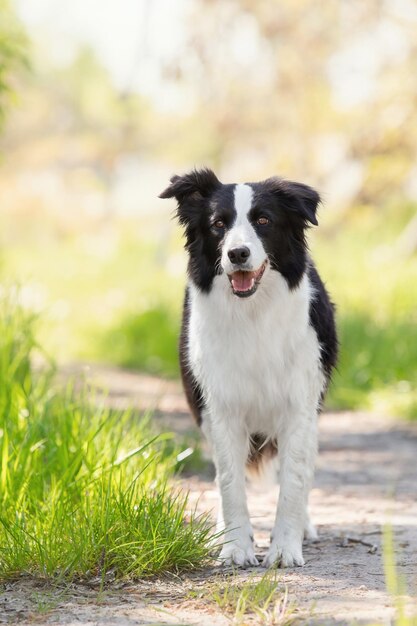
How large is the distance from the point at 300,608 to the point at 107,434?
5.93 ft

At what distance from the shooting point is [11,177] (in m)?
28.7

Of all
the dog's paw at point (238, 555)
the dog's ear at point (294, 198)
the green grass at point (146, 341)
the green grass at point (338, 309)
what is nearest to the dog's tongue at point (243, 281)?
the dog's ear at point (294, 198)

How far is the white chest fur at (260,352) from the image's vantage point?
399 centimetres

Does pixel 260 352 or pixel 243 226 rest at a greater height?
pixel 243 226

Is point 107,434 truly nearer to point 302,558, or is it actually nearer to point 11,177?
point 302,558

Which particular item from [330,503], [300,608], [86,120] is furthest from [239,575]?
[86,120]

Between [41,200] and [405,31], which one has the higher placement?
[41,200]

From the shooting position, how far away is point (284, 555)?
377cm

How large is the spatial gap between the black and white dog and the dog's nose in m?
0.17

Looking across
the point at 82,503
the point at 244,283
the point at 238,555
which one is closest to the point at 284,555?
the point at 238,555

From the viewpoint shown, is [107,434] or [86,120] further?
[86,120]

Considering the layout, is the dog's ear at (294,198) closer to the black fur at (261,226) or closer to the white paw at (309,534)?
the black fur at (261,226)

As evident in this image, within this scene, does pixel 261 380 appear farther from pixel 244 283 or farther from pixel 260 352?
pixel 244 283

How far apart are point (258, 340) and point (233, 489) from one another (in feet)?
2.10
